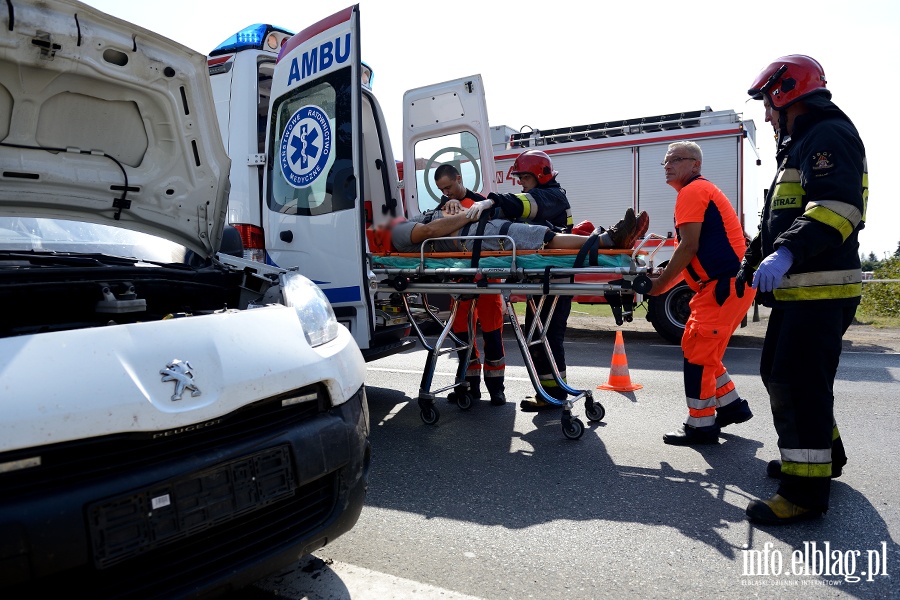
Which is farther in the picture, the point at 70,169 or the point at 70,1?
the point at 70,169

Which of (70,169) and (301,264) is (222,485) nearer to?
(70,169)

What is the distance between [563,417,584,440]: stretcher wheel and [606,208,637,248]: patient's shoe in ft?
3.81

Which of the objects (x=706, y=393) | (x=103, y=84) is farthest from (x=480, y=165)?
(x=103, y=84)

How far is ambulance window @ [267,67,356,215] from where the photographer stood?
14.4 ft

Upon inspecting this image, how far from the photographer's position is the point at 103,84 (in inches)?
124

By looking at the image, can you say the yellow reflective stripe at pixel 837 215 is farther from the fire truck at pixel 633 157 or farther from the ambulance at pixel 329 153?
the fire truck at pixel 633 157

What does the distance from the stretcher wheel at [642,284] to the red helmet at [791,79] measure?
1128 millimetres

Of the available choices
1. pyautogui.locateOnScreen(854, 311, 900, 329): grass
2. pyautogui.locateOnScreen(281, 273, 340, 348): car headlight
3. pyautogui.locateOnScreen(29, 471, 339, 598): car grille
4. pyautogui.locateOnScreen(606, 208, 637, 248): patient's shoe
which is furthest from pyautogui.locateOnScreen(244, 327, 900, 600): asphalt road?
pyautogui.locateOnScreen(854, 311, 900, 329): grass

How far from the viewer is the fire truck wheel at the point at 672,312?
8.35 metres

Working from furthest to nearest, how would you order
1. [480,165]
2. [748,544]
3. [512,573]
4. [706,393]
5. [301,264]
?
1. [480,165]
2. [301,264]
3. [706,393]
4. [748,544]
5. [512,573]

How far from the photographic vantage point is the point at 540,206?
504 cm

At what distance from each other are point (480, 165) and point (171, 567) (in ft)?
16.9

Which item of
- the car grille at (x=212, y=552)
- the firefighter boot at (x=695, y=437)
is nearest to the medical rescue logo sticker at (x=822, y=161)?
the firefighter boot at (x=695, y=437)

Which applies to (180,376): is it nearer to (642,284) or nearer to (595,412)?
(642,284)
